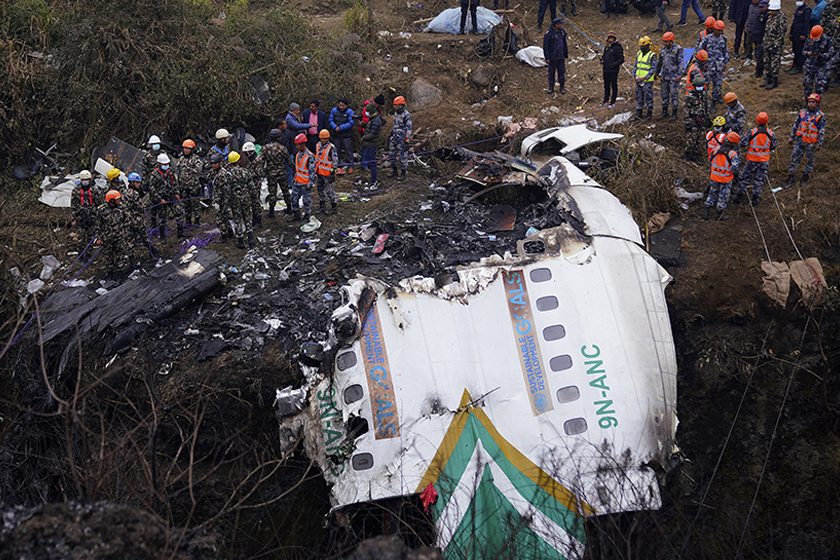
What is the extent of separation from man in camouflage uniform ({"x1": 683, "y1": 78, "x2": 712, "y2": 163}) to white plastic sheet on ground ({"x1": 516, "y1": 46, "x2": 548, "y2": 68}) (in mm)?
5482

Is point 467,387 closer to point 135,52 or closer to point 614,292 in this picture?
point 614,292

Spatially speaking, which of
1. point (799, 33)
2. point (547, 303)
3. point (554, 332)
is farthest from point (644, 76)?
point (554, 332)

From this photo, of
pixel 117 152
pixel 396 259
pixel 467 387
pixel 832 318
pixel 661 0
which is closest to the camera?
pixel 467 387

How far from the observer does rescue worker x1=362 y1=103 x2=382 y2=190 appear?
1116 centimetres

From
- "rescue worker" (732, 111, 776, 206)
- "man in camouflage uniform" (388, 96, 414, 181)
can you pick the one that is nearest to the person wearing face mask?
"rescue worker" (732, 111, 776, 206)

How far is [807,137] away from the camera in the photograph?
28.6ft

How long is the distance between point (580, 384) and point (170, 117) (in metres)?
10.3

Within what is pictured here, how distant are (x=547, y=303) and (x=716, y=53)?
7.20 m

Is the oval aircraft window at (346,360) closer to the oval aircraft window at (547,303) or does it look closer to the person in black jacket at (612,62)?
the oval aircraft window at (547,303)

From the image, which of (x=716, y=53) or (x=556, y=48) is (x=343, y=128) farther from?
(x=716, y=53)

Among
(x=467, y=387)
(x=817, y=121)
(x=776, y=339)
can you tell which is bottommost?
(x=776, y=339)

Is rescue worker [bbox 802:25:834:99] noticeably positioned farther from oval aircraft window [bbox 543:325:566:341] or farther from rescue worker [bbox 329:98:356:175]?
rescue worker [bbox 329:98:356:175]

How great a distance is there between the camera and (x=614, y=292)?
6680mm

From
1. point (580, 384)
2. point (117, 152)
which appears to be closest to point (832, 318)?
point (580, 384)
